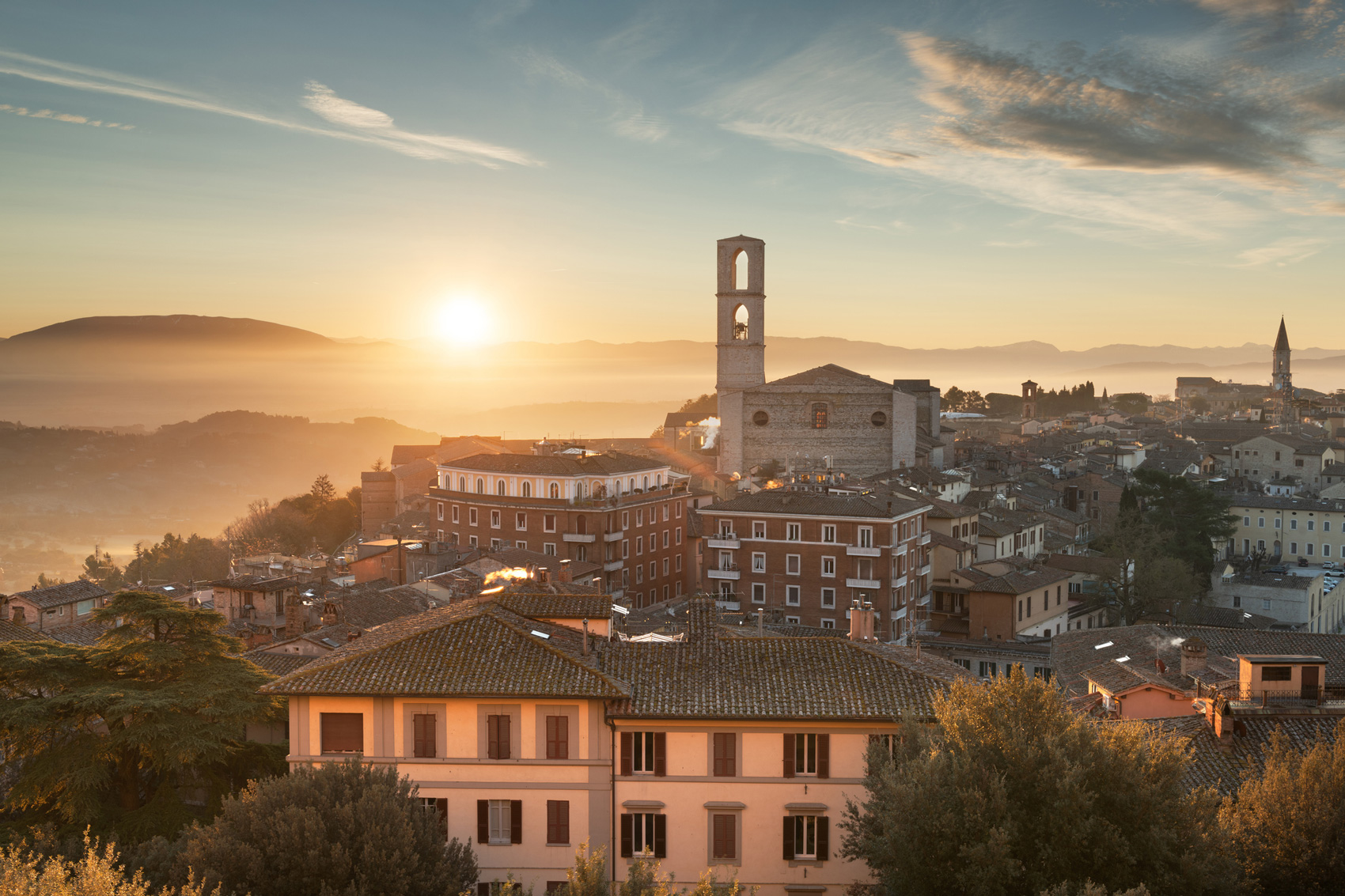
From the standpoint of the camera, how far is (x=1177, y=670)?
74.7 ft

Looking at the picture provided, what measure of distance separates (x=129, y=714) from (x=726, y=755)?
10.5 metres

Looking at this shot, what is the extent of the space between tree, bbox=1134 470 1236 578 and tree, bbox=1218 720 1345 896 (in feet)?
137

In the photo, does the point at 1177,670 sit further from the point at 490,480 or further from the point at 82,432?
the point at 82,432

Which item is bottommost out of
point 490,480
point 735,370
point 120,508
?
point 120,508

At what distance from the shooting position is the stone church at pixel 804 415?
6425 centimetres

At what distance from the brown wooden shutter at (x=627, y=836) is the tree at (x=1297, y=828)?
8148mm

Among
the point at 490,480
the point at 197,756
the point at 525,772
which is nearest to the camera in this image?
the point at 525,772

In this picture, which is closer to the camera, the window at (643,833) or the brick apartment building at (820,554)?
the window at (643,833)

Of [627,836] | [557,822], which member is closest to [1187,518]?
[627,836]

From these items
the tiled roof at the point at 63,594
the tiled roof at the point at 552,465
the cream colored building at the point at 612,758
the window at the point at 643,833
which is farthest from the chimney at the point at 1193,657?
the tiled roof at the point at 63,594

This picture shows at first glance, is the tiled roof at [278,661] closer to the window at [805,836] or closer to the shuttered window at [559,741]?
the shuttered window at [559,741]

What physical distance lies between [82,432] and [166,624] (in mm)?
122667

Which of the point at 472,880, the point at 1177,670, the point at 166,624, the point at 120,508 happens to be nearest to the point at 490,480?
the point at 166,624

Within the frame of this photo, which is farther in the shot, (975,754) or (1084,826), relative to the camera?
(975,754)
